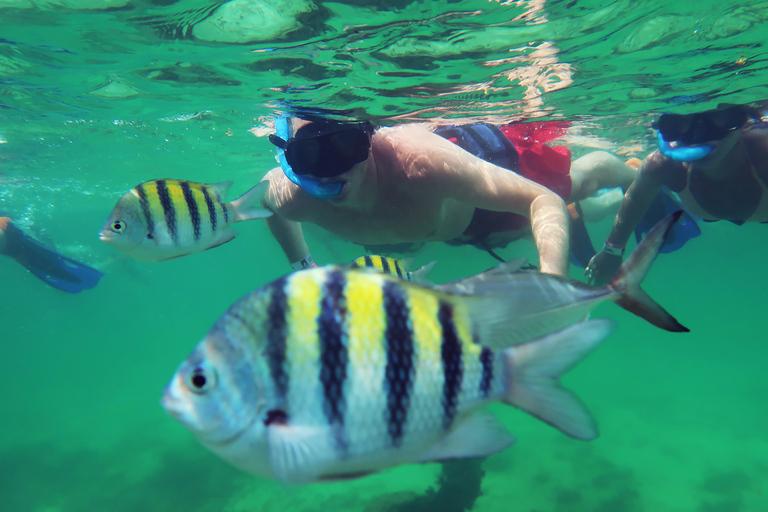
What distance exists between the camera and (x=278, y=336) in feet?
4.00

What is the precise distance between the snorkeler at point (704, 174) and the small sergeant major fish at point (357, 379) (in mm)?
6655

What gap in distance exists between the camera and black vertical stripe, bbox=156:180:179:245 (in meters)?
2.75

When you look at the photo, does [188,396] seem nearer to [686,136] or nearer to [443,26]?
[443,26]

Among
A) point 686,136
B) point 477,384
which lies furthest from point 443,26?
point 477,384

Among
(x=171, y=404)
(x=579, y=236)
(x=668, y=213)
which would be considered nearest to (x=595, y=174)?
(x=579, y=236)

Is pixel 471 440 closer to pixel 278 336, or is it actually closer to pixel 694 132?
pixel 278 336

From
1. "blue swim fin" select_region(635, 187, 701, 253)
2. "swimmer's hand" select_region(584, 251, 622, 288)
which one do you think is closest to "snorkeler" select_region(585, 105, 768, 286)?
"swimmer's hand" select_region(584, 251, 622, 288)

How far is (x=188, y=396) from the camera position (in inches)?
46.4

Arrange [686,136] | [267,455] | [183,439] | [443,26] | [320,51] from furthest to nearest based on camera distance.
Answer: [183,439] → [686,136] → [320,51] → [443,26] → [267,455]

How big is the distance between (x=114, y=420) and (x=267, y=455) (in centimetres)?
2592

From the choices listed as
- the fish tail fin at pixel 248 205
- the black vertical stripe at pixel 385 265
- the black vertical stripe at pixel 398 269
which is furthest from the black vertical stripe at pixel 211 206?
the black vertical stripe at pixel 398 269

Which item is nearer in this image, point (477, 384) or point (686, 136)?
point (477, 384)

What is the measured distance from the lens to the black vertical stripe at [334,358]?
46.5 inches

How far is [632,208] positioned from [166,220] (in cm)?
805
